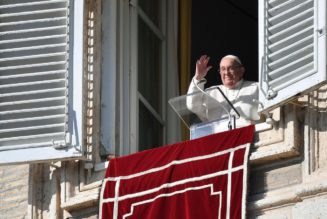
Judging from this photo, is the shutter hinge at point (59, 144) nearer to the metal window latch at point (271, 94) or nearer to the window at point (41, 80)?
the window at point (41, 80)

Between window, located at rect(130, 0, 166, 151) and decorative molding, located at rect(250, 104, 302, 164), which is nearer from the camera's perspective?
decorative molding, located at rect(250, 104, 302, 164)

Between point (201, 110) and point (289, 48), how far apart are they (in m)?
0.98

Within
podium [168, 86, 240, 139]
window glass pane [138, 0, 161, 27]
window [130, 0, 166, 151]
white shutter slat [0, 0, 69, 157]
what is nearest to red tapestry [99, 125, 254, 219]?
podium [168, 86, 240, 139]

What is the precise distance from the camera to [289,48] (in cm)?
1477

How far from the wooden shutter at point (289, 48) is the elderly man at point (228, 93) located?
55 cm

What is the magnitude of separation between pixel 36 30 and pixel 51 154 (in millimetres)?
833

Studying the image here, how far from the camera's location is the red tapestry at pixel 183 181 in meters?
14.8

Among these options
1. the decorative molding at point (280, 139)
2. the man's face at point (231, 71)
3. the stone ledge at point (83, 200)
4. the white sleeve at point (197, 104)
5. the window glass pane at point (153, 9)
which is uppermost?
the window glass pane at point (153, 9)

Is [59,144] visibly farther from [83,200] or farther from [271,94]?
[271,94]

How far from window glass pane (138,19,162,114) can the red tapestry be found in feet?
3.30

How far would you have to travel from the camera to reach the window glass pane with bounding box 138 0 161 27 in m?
16.5

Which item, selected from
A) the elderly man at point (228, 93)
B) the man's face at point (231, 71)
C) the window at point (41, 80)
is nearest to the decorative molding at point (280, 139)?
the elderly man at point (228, 93)

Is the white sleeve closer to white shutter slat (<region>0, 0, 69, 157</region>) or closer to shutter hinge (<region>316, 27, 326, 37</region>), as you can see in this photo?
white shutter slat (<region>0, 0, 69, 157</region>)

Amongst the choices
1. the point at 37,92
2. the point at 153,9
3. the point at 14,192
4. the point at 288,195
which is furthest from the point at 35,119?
the point at 288,195
